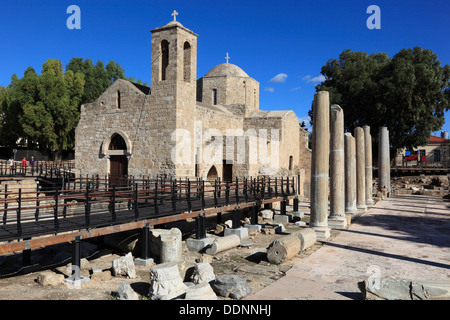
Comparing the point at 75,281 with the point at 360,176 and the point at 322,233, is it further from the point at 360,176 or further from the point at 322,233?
the point at 360,176

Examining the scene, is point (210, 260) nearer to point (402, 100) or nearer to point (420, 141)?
point (402, 100)

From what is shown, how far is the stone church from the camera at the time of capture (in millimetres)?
17438

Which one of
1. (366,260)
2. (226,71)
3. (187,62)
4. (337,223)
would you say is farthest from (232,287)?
(226,71)

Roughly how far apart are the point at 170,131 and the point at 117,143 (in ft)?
14.5

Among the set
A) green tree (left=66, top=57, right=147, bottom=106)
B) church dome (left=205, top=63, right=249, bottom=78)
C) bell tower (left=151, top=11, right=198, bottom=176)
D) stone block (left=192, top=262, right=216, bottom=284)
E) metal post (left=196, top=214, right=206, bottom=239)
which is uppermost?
green tree (left=66, top=57, right=147, bottom=106)

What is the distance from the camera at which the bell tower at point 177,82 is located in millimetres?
17234

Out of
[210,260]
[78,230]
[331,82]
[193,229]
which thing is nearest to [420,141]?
[331,82]

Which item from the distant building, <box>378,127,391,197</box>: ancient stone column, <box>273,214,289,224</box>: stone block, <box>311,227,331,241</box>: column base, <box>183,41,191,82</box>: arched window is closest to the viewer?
<box>311,227,331,241</box>: column base

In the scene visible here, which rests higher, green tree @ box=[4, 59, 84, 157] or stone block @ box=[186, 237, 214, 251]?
green tree @ box=[4, 59, 84, 157]

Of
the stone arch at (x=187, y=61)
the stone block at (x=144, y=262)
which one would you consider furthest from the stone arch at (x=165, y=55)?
the stone block at (x=144, y=262)

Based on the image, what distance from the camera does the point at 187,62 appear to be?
18.2 metres

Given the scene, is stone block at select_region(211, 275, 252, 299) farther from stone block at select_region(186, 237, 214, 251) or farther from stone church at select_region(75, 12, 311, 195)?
stone church at select_region(75, 12, 311, 195)

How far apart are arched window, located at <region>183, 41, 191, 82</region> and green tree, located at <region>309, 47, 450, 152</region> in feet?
69.4

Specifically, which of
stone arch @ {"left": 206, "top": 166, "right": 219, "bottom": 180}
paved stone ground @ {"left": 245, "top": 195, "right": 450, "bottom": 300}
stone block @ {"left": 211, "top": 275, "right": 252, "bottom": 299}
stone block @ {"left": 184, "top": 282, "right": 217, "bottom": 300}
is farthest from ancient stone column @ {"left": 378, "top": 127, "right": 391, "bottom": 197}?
stone block @ {"left": 184, "top": 282, "right": 217, "bottom": 300}
